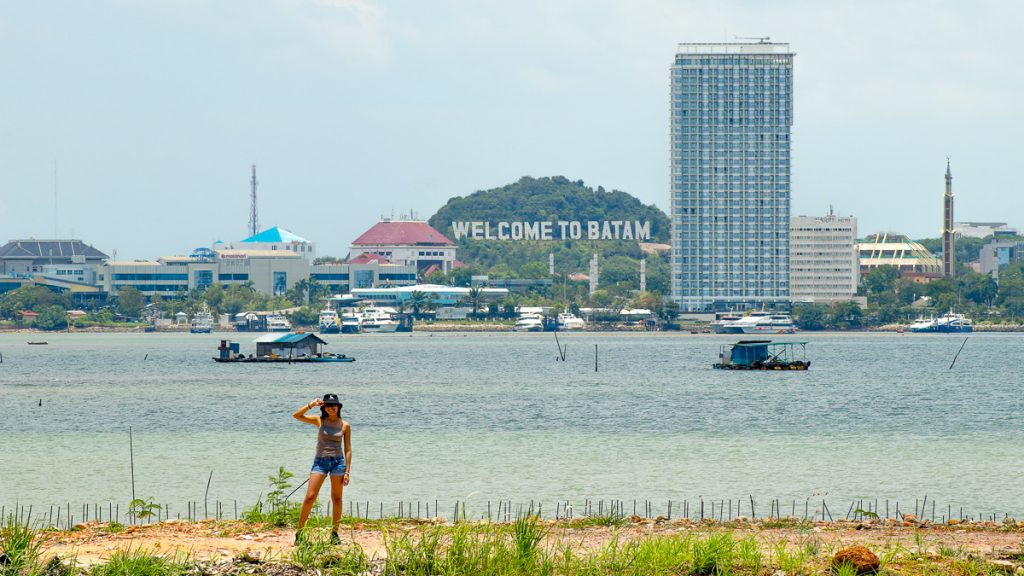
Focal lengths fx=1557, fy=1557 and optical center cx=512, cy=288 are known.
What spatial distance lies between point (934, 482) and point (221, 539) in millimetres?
26912

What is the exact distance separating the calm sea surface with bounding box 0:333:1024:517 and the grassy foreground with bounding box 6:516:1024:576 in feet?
44.1

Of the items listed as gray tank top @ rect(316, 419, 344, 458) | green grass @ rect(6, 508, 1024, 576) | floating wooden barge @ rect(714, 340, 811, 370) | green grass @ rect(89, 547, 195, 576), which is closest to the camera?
green grass @ rect(89, 547, 195, 576)

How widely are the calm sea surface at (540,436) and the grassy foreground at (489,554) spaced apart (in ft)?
44.1

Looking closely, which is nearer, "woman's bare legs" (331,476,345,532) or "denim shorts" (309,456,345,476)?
"woman's bare legs" (331,476,345,532)

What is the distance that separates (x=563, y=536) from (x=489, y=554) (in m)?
4.75

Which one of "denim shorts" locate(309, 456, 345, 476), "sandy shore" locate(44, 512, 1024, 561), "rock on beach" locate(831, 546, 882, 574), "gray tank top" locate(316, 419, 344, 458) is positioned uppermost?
"gray tank top" locate(316, 419, 344, 458)

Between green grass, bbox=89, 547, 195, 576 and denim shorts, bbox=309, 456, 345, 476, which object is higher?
denim shorts, bbox=309, 456, 345, 476

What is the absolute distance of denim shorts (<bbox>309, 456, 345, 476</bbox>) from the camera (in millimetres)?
25406

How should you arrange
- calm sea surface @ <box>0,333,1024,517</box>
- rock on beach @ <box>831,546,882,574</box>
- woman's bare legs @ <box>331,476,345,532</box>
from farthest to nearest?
calm sea surface @ <box>0,333,1024,517</box> → woman's bare legs @ <box>331,476,345,532</box> → rock on beach @ <box>831,546,882,574</box>

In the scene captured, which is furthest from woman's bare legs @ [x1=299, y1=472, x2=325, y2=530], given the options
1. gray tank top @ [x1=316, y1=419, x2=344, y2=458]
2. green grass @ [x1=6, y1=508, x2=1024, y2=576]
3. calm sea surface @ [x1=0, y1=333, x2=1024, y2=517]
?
calm sea surface @ [x1=0, y1=333, x2=1024, y2=517]

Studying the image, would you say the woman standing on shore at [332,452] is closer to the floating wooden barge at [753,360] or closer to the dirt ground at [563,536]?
the dirt ground at [563,536]

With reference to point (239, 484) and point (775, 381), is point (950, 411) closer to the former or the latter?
point (775, 381)

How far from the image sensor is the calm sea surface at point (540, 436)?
45366 millimetres

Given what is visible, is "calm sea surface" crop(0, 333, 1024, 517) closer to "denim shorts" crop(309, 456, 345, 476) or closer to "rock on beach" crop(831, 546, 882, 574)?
"denim shorts" crop(309, 456, 345, 476)
